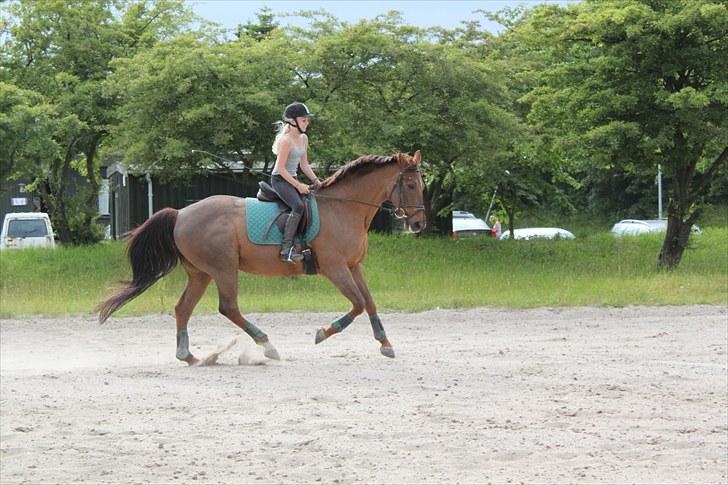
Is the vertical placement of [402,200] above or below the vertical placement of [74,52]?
below

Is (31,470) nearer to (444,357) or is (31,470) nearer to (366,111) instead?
(444,357)

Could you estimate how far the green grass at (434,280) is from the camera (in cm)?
2189

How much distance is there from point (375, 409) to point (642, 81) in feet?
49.4

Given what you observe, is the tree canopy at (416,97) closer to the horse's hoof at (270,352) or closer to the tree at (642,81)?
the tree at (642,81)

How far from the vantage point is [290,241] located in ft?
→ 38.1

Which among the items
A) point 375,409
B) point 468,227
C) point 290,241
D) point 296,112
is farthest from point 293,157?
point 468,227

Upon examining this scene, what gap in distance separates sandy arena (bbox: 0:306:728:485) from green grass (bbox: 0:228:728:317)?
3448mm

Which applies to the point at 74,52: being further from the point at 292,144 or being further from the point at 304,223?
the point at 292,144

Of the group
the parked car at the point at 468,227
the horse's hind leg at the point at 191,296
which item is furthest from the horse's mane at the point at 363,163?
the parked car at the point at 468,227

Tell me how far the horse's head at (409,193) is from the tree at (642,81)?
14248 millimetres

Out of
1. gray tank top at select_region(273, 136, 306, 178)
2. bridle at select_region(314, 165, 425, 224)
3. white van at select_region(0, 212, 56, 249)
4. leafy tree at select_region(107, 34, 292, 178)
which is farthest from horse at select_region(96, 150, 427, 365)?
white van at select_region(0, 212, 56, 249)

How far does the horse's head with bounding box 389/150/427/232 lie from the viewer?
34.1 ft

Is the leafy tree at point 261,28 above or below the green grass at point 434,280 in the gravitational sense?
above

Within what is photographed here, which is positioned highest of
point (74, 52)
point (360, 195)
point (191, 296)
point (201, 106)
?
point (74, 52)
